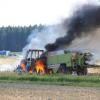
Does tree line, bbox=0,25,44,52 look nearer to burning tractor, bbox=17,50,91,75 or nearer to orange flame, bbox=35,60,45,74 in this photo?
burning tractor, bbox=17,50,91,75

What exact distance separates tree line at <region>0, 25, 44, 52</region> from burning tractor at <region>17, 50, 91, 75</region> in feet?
331

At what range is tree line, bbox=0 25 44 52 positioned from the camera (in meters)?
161

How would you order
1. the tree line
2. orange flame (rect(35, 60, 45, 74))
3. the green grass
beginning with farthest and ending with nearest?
the tree line < orange flame (rect(35, 60, 45, 74)) < the green grass

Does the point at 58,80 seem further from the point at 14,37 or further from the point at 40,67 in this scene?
the point at 14,37

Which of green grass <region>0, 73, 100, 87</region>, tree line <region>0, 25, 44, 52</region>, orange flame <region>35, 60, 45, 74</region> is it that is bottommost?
green grass <region>0, 73, 100, 87</region>

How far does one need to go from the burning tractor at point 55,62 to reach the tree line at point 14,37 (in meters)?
101

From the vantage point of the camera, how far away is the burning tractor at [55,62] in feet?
156

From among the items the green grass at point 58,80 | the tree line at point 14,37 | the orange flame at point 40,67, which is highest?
the tree line at point 14,37

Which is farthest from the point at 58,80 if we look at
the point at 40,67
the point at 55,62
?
the point at 40,67

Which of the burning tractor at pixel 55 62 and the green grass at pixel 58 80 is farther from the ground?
the burning tractor at pixel 55 62

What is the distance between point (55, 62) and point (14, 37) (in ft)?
427

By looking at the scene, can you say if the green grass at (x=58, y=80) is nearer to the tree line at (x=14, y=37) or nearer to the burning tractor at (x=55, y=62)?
the burning tractor at (x=55, y=62)

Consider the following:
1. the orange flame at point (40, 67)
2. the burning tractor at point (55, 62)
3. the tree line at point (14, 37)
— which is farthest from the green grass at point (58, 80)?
the tree line at point (14, 37)

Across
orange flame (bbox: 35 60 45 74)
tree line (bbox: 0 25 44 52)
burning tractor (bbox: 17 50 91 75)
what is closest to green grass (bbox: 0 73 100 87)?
orange flame (bbox: 35 60 45 74)
